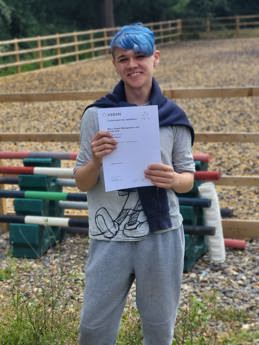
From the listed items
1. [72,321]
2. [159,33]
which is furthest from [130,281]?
[159,33]

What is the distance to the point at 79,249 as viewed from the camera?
5355 millimetres

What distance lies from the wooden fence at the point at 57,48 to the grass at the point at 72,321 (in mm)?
17076

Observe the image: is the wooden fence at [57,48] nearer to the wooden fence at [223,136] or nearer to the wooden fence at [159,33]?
the wooden fence at [159,33]

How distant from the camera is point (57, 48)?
2453 centimetres

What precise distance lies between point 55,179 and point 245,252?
172cm

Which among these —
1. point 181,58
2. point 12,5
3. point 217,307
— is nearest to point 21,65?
point 181,58

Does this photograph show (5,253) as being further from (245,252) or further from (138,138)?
(138,138)

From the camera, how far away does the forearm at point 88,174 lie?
2373mm

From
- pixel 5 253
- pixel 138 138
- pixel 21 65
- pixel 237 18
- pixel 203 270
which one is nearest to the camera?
pixel 138 138

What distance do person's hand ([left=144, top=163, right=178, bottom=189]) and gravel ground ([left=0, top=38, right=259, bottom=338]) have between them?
5.78 ft

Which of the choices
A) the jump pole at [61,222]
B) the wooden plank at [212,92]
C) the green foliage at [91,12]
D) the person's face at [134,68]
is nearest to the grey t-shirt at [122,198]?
the person's face at [134,68]

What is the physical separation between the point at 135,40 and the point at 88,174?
1.73 feet

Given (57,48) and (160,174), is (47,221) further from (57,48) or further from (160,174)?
(57,48)

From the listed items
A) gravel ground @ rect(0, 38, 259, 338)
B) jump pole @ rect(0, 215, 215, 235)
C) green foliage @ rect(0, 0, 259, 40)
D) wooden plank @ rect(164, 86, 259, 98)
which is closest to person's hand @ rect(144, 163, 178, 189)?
gravel ground @ rect(0, 38, 259, 338)
